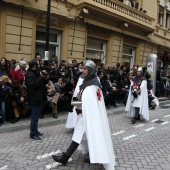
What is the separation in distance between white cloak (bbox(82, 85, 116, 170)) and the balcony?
9620 millimetres

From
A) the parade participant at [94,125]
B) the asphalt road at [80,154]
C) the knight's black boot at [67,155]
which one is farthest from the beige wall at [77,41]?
the knight's black boot at [67,155]

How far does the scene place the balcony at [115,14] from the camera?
1347 centimetres

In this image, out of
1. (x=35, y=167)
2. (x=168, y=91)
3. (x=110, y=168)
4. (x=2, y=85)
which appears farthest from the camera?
(x=168, y=91)

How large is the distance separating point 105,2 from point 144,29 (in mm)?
4739

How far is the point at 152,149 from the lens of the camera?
19.0 ft

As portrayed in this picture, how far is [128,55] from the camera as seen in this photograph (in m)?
18.4

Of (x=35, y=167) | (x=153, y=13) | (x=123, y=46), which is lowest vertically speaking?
(x=35, y=167)

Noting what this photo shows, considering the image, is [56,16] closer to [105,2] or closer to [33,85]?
[105,2]

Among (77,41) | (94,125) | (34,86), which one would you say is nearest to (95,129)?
(94,125)

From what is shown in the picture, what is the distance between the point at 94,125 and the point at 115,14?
38.8 feet

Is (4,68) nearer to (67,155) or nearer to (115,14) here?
(67,155)

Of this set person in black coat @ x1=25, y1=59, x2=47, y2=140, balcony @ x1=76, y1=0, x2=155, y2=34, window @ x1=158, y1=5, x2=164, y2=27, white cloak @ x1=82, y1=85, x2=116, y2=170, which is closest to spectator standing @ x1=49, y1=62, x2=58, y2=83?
person in black coat @ x1=25, y1=59, x2=47, y2=140

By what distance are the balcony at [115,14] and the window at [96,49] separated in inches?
50.5

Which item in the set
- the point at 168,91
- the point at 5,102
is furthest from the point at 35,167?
the point at 168,91
